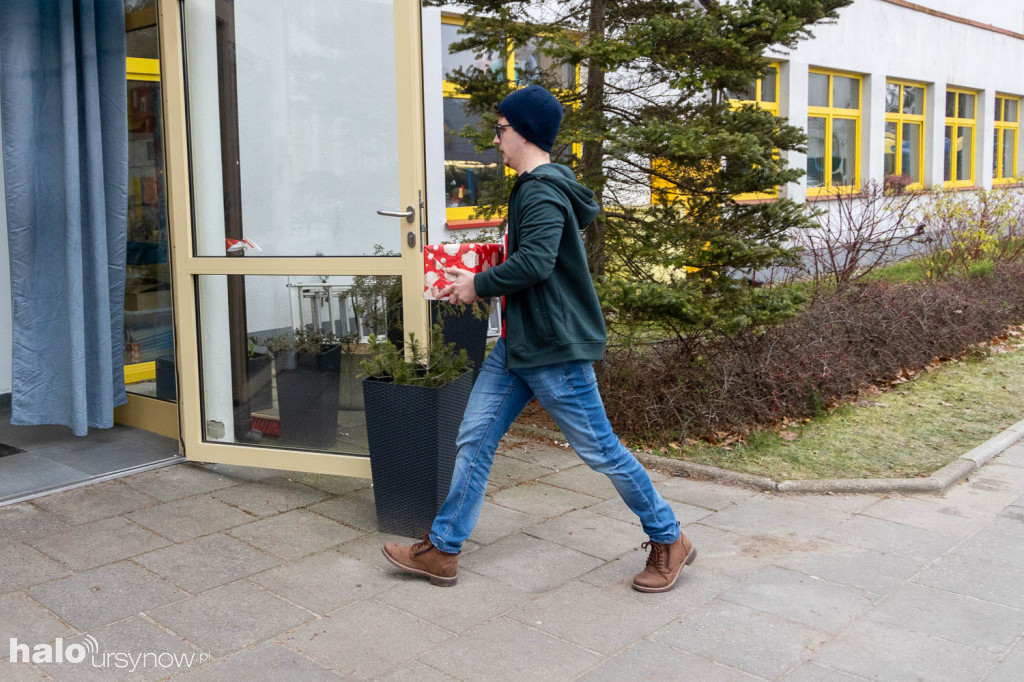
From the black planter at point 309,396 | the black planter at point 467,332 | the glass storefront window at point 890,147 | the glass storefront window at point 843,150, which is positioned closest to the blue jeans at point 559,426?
the black planter at point 309,396

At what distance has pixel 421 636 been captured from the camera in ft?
10.9

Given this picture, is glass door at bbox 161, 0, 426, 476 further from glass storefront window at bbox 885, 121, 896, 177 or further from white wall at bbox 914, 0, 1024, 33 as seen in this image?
white wall at bbox 914, 0, 1024, 33

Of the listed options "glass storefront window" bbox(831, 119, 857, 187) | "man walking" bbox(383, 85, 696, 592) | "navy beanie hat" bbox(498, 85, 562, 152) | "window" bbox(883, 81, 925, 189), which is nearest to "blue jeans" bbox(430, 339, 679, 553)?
"man walking" bbox(383, 85, 696, 592)

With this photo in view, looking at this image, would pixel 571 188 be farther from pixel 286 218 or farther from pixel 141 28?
pixel 141 28

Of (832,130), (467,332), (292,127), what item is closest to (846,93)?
(832,130)

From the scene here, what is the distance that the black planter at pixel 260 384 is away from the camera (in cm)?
522

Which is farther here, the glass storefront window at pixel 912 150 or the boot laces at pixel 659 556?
the glass storefront window at pixel 912 150

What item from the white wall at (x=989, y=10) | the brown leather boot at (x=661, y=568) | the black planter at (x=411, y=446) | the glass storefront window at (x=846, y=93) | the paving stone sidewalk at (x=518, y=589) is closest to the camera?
the paving stone sidewalk at (x=518, y=589)

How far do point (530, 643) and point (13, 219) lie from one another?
3995mm

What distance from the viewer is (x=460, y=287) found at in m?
3.50

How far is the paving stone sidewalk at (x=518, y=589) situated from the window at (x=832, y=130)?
1295 cm

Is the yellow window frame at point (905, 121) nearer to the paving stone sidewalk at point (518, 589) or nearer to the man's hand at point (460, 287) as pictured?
the paving stone sidewalk at point (518, 589)

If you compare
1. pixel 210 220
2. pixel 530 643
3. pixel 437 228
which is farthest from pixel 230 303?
pixel 437 228

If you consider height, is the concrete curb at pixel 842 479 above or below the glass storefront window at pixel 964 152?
below
